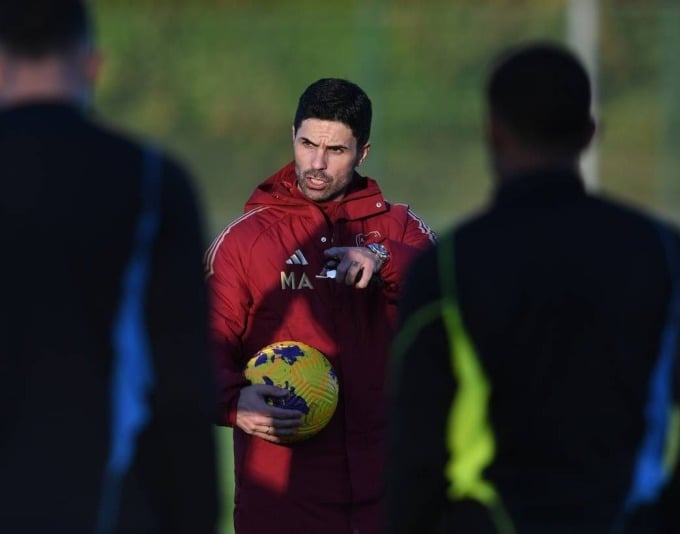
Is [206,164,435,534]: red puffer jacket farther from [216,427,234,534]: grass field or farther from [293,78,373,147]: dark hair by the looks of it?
[216,427,234,534]: grass field

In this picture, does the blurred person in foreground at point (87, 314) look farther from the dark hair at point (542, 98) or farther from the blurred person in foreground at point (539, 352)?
the dark hair at point (542, 98)

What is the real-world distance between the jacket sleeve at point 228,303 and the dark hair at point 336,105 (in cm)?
49

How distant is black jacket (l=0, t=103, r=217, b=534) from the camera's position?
2.82m

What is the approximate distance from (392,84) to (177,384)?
1547 cm

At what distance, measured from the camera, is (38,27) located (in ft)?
9.46

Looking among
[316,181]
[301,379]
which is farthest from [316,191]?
[301,379]

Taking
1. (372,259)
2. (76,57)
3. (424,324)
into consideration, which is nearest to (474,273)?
(424,324)

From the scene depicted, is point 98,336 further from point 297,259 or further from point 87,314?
point 297,259

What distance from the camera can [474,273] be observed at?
2.99m

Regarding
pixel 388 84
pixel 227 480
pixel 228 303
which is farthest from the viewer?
pixel 388 84

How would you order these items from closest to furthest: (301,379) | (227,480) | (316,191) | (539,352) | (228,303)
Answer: (539,352) < (301,379) < (228,303) < (316,191) < (227,480)

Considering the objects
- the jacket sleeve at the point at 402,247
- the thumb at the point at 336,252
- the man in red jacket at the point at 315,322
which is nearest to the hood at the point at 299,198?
the man in red jacket at the point at 315,322

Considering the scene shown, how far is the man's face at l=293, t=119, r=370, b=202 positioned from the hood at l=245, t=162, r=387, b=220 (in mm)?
32

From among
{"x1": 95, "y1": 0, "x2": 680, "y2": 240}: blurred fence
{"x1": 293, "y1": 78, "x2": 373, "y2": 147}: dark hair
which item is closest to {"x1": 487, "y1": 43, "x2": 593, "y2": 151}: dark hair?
{"x1": 293, "y1": 78, "x2": 373, "y2": 147}: dark hair
